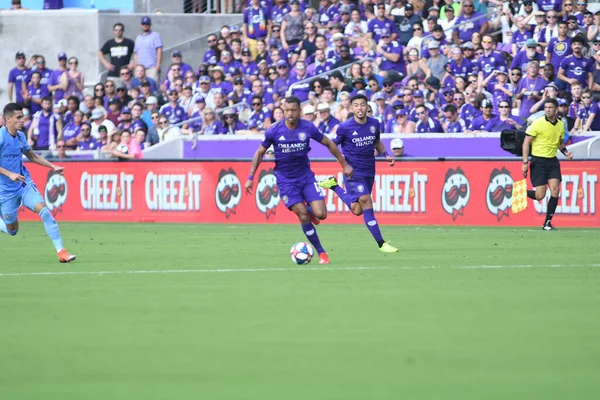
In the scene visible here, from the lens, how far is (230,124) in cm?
2845

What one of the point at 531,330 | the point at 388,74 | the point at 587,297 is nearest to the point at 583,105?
the point at 388,74

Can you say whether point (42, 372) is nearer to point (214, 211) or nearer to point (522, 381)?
point (522, 381)

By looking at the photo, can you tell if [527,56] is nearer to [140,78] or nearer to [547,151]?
[547,151]

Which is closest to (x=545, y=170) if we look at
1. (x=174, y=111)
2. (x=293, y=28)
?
(x=293, y=28)

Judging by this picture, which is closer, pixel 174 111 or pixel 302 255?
pixel 302 255

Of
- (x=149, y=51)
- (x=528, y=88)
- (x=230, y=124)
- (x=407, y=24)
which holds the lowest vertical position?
(x=230, y=124)

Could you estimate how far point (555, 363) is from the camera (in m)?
7.41

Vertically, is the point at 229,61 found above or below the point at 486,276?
above

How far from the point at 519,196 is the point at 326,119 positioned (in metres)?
4.99

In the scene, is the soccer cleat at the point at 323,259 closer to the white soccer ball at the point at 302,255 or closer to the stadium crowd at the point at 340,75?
the white soccer ball at the point at 302,255

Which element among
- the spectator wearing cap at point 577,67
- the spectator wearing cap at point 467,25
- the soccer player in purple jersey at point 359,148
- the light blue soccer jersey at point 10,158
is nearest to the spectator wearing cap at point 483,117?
the spectator wearing cap at point 577,67

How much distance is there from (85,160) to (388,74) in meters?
6.87

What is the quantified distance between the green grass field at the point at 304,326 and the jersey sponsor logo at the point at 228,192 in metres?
9.43

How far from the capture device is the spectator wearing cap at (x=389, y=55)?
27.3 m
